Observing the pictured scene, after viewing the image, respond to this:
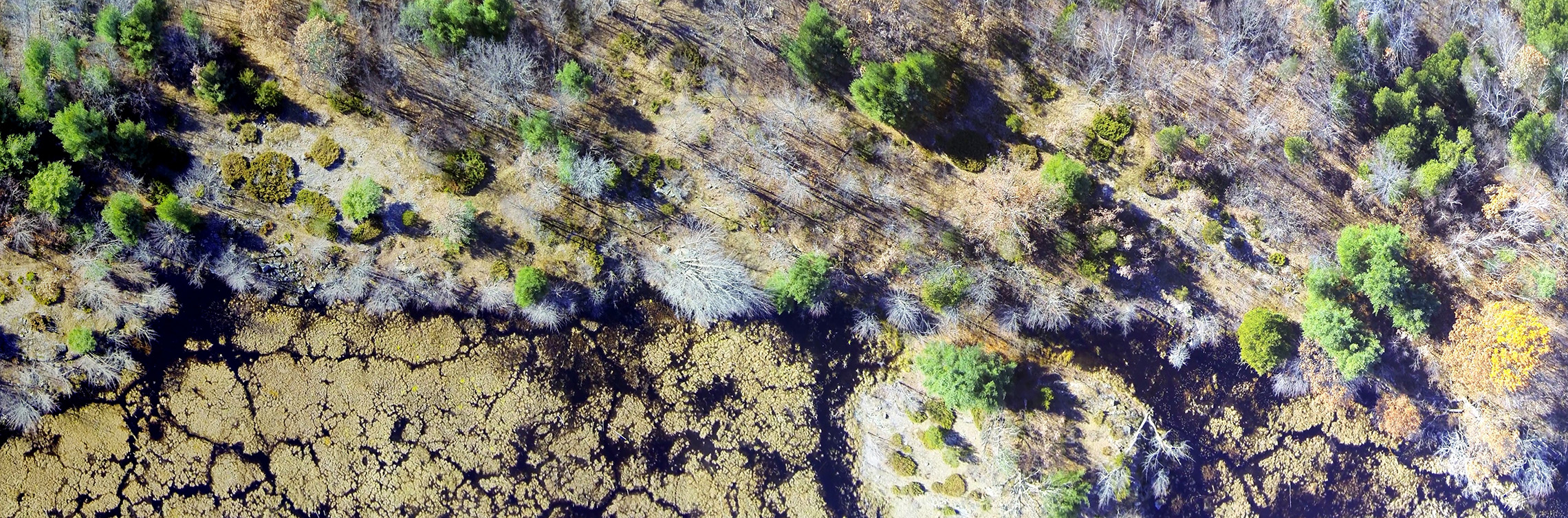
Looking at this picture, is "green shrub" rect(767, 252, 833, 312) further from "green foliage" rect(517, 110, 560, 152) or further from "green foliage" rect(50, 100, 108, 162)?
"green foliage" rect(50, 100, 108, 162)

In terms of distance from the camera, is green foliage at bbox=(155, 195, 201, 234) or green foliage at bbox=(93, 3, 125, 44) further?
green foliage at bbox=(93, 3, 125, 44)

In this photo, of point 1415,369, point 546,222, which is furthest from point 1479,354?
point 546,222

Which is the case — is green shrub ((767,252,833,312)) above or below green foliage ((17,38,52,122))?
below

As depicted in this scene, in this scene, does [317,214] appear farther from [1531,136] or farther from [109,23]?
→ [1531,136]

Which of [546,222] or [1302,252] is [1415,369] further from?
[546,222]

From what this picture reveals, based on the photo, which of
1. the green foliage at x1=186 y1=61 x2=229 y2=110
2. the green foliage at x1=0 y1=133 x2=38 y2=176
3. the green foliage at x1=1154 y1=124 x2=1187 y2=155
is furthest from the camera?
the green foliage at x1=1154 y1=124 x2=1187 y2=155

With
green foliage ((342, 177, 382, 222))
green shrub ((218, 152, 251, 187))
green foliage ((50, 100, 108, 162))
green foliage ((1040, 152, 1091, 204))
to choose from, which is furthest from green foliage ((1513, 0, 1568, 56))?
green foliage ((50, 100, 108, 162))
